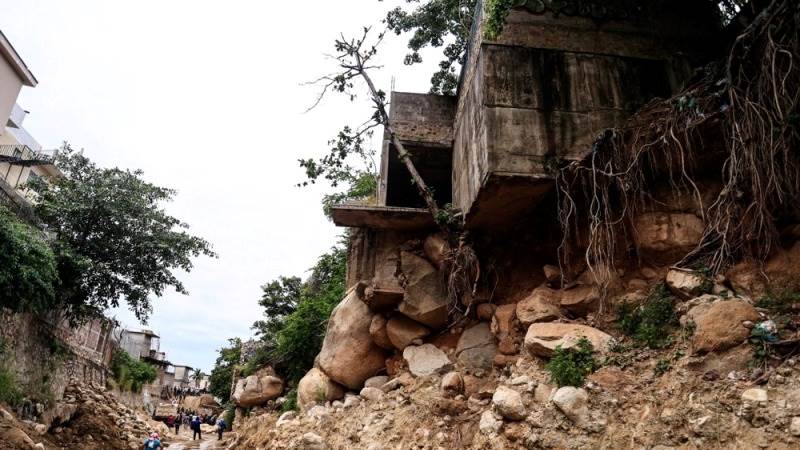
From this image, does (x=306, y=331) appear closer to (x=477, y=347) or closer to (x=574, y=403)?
(x=477, y=347)

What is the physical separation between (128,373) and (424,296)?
2328 centimetres

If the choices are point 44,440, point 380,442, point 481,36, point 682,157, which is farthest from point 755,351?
point 44,440

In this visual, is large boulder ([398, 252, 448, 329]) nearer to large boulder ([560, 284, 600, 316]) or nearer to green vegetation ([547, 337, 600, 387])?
large boulder ([560, 284, 600, 316])

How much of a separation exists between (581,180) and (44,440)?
50.4ft

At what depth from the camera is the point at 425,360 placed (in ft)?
24.4

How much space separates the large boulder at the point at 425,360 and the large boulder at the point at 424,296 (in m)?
0.49

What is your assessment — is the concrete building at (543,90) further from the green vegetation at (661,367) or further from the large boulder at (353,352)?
the green vegetation at (661,367)

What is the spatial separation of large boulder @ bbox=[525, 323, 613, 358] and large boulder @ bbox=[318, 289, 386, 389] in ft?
12.2

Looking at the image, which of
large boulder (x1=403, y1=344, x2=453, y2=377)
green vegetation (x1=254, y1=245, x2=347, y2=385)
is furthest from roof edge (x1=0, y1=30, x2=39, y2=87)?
large boulder (x1=403, y1=344, x2=453, y2=377)

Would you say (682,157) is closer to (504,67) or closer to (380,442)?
(504,67)

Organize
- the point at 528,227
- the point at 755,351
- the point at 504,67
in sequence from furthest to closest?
the point at 528,227, the point at 504,67, the point at 755,351

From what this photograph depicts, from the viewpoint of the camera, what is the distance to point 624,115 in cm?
637

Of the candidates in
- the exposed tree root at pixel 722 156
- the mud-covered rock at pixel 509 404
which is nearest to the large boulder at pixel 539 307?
the exposed tree root at pixel 722 156

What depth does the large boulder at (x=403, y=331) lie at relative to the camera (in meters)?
8.02
